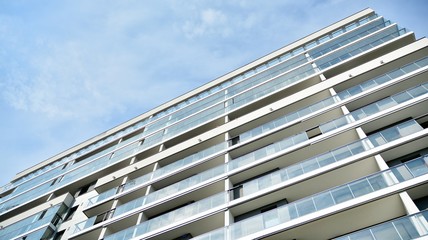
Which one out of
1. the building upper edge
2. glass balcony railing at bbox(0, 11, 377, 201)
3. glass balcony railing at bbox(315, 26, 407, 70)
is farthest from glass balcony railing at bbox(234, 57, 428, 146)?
the building upper edge

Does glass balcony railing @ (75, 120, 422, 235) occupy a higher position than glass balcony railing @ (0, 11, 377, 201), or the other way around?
glass balcony railing @ (0, 11, 377, 201)

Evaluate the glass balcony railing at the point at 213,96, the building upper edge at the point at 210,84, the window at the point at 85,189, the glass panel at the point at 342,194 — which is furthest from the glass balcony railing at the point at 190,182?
the building upper edge at the point at 210,84

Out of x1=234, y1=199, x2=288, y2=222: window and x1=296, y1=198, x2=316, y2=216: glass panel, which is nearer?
x1=296, y1=198, x2=316, y2=216: glass panel

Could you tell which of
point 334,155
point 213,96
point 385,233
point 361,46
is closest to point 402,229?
point 385,233

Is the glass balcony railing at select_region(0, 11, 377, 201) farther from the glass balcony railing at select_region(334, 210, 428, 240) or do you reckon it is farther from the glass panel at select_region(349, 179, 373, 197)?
the glass balcony railing at select_region(334, 210, 428, 240)

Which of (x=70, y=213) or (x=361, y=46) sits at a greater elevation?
(x=361, y=46)

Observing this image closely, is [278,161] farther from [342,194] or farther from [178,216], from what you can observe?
[178,216]

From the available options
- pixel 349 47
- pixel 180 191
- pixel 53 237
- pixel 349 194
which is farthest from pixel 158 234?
pixel 349 47

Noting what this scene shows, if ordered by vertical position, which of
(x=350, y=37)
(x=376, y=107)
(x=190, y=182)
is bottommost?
(x=190, y=182)

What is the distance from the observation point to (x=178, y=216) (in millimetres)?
18344

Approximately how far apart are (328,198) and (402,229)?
3.52 m

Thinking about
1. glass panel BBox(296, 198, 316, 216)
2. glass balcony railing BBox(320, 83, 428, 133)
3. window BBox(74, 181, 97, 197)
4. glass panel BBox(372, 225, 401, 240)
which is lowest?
glass panel BBox(372, 225, 401, 240)

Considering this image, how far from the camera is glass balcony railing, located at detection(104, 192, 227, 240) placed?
58.3 ft

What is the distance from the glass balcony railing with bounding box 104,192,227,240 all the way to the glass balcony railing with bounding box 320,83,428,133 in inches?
295
